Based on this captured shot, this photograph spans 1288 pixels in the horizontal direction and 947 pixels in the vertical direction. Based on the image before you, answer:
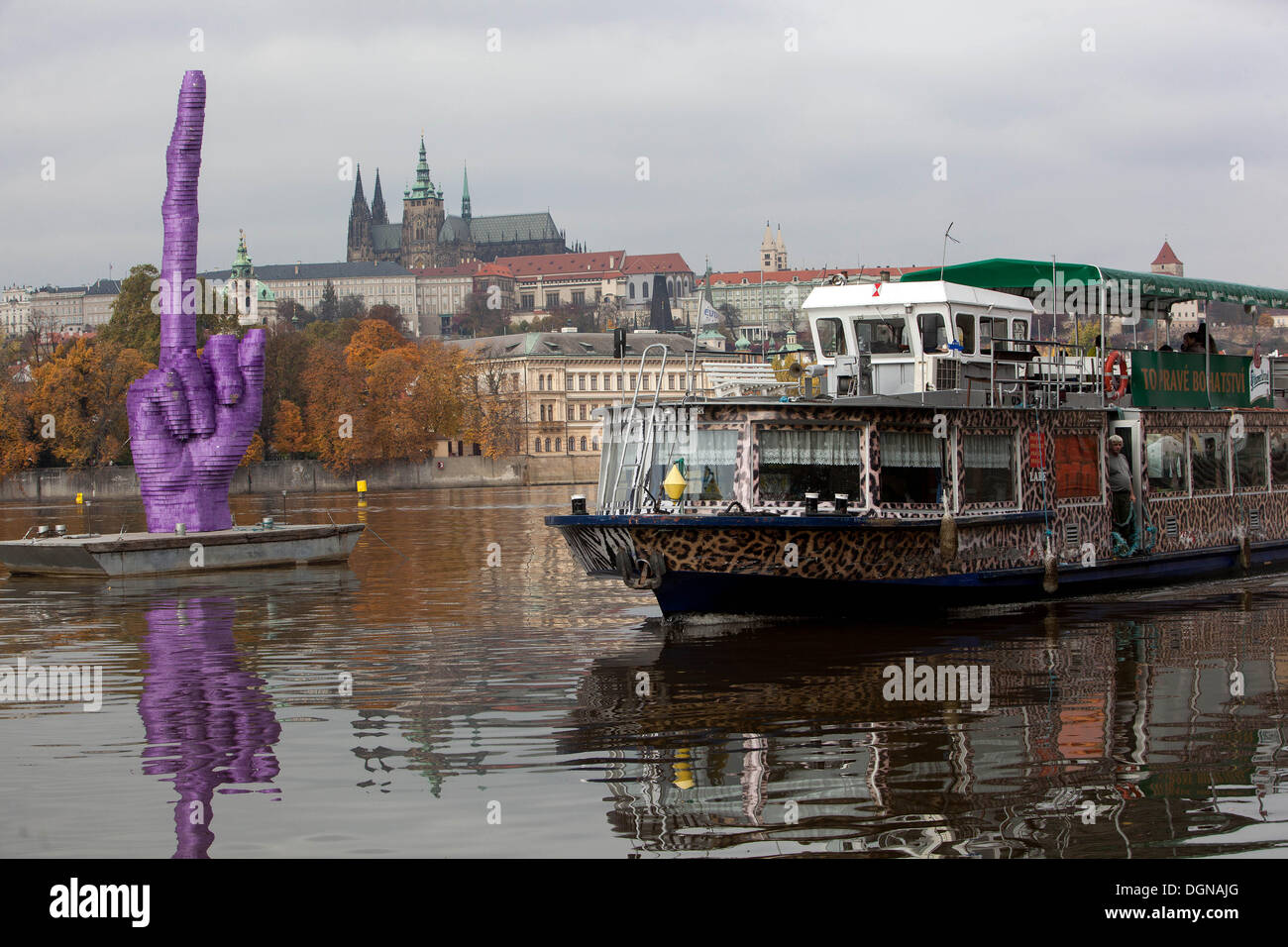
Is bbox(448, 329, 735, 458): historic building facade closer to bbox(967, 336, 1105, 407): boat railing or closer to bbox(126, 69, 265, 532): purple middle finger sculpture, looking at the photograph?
bbox(126, 69, 265, 532): purple middle finger sculpture

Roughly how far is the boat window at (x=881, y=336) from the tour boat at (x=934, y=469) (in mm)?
34

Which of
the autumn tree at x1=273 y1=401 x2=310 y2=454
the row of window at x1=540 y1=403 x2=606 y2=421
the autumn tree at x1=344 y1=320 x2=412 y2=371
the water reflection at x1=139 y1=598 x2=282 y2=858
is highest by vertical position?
the autumn tree at x1=344 y1=320 x2=412 y2=371

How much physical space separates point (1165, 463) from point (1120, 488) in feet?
5.52

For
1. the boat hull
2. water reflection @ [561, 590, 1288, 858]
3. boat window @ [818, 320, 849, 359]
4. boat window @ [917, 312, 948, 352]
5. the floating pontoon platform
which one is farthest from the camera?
the floating pontoon platform

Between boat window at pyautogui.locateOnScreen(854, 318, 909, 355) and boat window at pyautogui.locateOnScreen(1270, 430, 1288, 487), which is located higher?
boat window at pyautogui.locateOnScreen(854, 318, 909, 355)

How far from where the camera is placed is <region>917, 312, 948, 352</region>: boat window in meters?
24.9

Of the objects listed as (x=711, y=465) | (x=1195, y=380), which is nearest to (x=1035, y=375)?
(x=1195, y=380)

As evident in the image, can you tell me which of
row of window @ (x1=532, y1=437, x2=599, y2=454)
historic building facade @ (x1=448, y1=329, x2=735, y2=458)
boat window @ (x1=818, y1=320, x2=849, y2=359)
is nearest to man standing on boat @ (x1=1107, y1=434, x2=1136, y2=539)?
boat window @ (x1=818, y1=320, x2=849, y2=359)

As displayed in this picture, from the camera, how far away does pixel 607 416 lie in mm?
22891

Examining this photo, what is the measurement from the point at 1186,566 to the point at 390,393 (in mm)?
92385

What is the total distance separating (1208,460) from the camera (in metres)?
29.2

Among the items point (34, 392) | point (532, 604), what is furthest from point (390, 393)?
point (532, 604)

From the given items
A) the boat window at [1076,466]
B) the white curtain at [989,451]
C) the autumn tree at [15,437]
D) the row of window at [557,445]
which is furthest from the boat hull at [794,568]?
the row of window at [557,445]

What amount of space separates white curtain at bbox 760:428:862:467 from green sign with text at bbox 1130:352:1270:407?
25.5 feet
